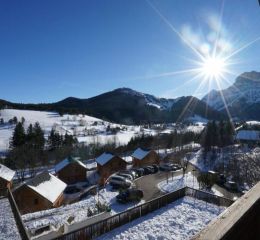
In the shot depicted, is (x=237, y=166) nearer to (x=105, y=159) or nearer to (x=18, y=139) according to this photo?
(x=105, y=159)

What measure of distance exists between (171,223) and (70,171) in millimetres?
30625

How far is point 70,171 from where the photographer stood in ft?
137

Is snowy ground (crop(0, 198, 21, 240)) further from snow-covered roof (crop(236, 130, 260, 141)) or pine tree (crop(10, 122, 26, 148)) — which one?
snow-covered roof (crop(236, 130, 260, 141))

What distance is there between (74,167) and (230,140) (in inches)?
1940

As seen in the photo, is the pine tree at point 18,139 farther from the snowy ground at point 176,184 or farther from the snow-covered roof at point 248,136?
the snow-covered roof at point 248,136

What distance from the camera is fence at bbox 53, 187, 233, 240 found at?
1221 cm

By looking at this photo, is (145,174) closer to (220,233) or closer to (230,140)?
(220,233)

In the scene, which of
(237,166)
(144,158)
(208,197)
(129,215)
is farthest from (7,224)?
(144,158)

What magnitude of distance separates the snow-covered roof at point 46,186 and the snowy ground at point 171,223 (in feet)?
48.2

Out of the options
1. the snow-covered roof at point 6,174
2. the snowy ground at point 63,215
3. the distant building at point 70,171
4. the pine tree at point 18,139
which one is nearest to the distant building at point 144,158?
the distant building at point 70,171

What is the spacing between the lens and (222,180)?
3328cm

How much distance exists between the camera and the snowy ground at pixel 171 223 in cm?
1246

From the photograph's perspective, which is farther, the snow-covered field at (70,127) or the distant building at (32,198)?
the snow-covered field at (70,127)

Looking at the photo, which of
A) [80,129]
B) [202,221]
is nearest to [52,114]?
[80,129]
